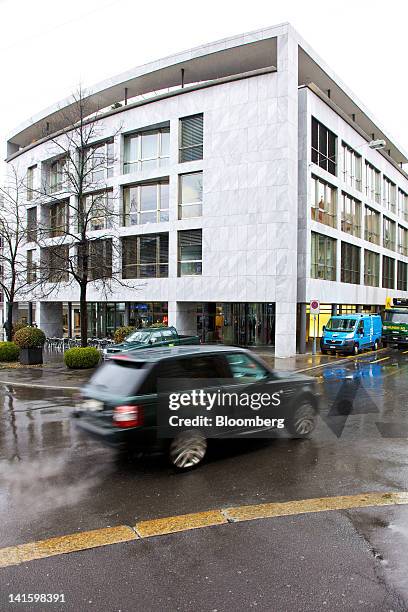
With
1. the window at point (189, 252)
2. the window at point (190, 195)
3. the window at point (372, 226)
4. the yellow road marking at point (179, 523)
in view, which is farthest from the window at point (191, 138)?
the yellow road marking at point (179, 523)

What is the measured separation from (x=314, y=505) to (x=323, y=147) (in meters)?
26.0

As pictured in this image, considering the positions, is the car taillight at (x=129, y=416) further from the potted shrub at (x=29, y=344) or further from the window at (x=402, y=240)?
the window at (x=402, y=240)

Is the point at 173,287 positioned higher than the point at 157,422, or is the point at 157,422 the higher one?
the point at 173,287

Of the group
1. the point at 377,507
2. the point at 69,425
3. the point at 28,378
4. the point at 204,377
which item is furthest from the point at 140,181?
the point at 377,507

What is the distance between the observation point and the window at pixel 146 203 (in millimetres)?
28766

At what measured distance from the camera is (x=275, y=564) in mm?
4098

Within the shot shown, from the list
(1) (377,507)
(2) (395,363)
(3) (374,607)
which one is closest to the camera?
(3) (374,607)

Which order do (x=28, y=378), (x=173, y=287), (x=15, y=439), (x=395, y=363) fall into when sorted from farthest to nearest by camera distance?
(x=173, y=287), (x=395, y=363), (x=28, y=378), (x=15, y=439)

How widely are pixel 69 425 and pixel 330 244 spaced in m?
23.6

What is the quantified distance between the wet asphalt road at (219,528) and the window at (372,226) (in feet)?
97.2

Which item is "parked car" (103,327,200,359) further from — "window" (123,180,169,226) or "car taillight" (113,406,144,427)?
"car taillight" (113,406,144,427)

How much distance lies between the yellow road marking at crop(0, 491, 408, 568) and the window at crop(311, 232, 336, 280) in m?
21.9

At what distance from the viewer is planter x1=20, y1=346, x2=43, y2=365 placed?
1939 cm

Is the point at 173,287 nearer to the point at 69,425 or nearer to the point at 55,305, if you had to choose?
the point at 55,305
